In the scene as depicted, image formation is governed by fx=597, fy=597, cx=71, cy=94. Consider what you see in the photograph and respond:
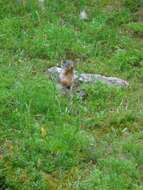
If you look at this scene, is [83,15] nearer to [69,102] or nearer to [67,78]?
[67,78]

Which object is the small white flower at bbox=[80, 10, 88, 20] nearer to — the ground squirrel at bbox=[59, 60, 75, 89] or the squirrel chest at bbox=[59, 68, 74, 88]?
the ground squirrel at bbox=[59, 60, 75, 89]

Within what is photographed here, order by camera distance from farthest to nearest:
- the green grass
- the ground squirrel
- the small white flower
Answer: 1. the small white flower
2. the ground squirrel
3. the green grass

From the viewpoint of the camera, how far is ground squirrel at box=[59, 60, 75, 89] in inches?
397

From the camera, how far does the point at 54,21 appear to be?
12.7 meters

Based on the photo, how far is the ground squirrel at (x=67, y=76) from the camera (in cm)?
1009

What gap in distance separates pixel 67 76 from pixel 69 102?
0.81 metres

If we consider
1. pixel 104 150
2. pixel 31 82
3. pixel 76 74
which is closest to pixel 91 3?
pixel 76 74

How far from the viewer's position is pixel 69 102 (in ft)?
31.2

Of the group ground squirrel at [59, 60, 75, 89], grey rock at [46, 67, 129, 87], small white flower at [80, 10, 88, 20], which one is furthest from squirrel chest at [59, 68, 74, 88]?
small white flower at [80, 10, 88, 20]

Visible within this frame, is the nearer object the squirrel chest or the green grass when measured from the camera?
the green grass

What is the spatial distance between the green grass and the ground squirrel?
24 cm

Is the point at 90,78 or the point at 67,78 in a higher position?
the point at 67,78

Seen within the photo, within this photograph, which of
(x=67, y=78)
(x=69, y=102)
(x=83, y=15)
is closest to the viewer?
(x=69, y=102)

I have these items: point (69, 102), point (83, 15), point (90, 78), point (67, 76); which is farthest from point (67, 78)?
point (83, 15)
